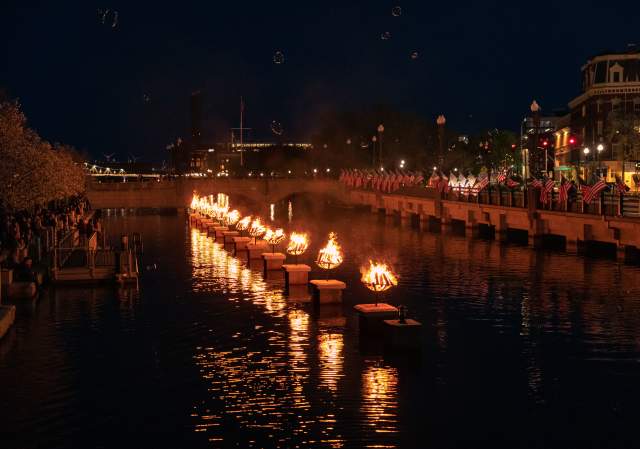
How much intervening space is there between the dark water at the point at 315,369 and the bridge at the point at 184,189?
73.7 metres

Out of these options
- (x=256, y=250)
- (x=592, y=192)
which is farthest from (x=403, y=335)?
(x=592, y=192)

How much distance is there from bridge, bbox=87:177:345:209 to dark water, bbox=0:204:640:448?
242ft

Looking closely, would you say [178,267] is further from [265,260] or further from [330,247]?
[330,247]

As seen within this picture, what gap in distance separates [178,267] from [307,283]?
13441mm

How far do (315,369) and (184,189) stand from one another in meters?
96.6

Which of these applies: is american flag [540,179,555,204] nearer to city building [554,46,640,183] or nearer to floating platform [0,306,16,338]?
floating platform [0,306,16,338]

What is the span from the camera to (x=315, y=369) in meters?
25.8

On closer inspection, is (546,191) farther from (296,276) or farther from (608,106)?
(608,106)

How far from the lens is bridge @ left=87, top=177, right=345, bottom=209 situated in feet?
384

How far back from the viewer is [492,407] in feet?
72.2

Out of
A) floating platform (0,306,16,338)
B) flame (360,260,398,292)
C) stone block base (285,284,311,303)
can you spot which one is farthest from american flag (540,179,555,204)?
floating platform (0,306,16,338)

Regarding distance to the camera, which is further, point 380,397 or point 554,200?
point 554,200

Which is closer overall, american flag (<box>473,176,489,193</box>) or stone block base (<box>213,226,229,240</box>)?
stone block base (<box>213,226,229,240</box>)

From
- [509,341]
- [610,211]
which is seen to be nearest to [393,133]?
[610,211]
